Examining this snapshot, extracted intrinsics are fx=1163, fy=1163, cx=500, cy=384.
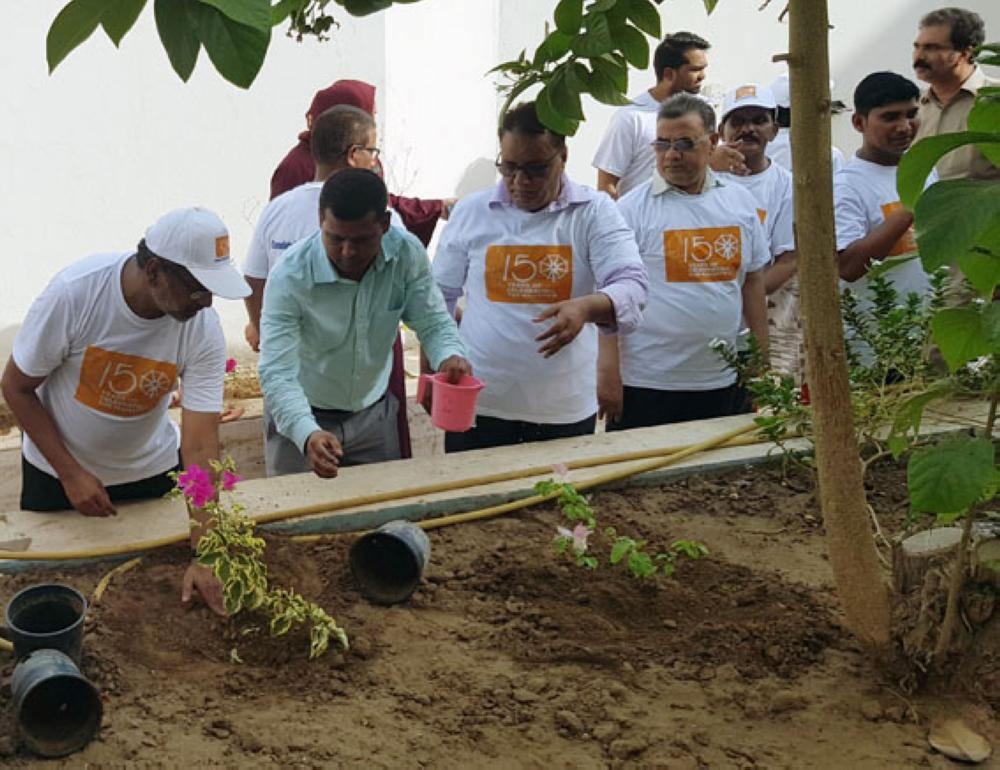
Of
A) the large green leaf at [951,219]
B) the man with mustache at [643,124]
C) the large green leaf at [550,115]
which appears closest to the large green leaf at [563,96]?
the large green leaf at [550,115]

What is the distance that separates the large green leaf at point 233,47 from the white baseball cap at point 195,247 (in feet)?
5.87

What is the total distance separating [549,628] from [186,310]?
1288 millimetres

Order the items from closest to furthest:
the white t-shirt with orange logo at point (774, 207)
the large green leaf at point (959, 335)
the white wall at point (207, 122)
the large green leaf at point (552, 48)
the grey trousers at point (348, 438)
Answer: the large green leaf at point (959, 335)
the large green leaf at point (552, 48)
the grey trousers at point (348, 438)
the white t-shirt with orange logo at point (774, 207)
the white wall at point (207, 122)

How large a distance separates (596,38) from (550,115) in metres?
0.28

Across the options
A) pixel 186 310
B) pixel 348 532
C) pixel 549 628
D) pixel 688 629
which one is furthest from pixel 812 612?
pixel 186 310

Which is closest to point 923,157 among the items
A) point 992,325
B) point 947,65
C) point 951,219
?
point 951,219

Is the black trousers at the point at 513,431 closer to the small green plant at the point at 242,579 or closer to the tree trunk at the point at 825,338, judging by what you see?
A: the small green plant at the point at 242,579

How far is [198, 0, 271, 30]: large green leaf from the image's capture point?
4.01ft

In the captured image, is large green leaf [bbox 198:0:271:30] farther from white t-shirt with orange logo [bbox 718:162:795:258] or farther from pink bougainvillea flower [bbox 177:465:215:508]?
white t-shirt with orange logo [bbox 718:162:795:258]

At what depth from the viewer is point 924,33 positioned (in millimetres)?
4570

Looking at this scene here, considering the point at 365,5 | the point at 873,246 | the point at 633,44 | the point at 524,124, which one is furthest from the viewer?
the point at 873,246

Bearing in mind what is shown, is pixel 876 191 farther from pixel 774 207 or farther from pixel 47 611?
pixel 47 611

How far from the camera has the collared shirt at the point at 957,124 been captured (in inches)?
159

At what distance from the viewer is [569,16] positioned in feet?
6.99
